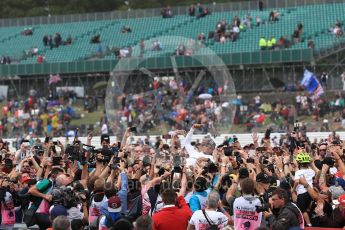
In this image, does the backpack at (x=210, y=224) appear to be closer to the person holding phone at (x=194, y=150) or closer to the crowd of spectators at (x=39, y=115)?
the person holding phone at (x=194, y=150)

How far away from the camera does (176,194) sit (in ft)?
44.0

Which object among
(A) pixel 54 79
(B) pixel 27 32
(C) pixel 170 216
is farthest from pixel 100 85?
(C) pixel 170 216

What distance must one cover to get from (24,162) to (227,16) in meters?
40.5

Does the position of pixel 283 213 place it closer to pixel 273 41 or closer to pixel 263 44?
pixel 273 41

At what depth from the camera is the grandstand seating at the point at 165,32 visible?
52438 millimetres

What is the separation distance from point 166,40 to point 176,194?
40.4m

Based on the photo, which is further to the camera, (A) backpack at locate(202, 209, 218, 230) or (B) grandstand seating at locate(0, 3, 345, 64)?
(B) grandstand seating at locate(0, 3, 345, 64)

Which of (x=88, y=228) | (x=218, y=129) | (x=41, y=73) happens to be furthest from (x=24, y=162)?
(x=41, y=73)

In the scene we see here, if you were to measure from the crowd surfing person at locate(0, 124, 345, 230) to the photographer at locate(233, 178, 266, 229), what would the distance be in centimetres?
1

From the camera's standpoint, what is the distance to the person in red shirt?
43.3 feet

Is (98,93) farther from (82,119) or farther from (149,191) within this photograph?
(149,191)

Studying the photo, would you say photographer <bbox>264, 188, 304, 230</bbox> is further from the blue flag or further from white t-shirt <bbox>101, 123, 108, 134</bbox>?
white t-shirt <bbox>101, 123, 108, 134</bbox>

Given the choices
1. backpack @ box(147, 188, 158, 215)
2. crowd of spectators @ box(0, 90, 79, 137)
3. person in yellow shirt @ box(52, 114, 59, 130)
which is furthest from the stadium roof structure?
backpack @ box(147, 188, 158, 215)

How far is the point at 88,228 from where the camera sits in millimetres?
14891
